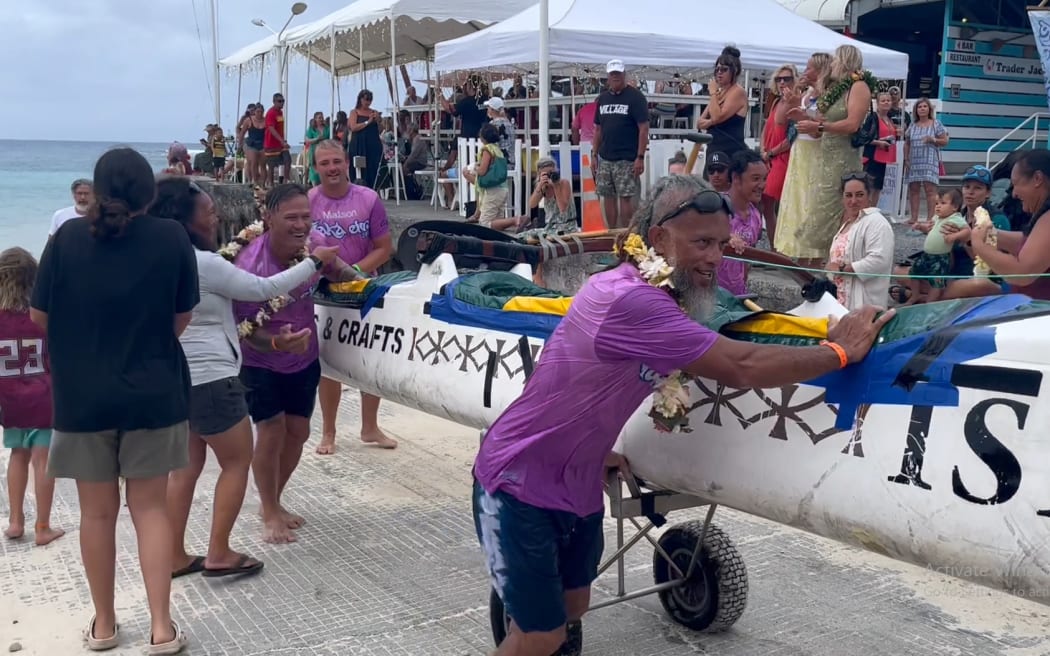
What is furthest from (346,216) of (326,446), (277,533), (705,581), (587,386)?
(587,386)

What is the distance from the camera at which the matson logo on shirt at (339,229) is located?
219 inches

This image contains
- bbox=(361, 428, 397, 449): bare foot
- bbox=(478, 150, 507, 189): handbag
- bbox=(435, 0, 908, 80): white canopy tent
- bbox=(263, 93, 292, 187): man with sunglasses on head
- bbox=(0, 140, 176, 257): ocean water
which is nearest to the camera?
bbox=(361, 428, 397, 449): bare foot

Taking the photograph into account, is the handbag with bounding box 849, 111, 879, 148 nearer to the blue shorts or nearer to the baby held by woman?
the baby held by woman

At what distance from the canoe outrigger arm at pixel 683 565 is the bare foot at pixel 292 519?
1651 millimetres

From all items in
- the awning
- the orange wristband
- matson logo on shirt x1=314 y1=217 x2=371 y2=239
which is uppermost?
the awning

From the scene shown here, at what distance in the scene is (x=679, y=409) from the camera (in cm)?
295

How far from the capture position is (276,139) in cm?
1884

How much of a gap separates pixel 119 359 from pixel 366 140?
12797 mm

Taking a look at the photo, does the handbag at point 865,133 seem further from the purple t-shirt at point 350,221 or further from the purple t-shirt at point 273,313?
the purple t-shirt at point 273,313

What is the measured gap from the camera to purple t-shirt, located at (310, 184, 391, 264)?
557 centimetres

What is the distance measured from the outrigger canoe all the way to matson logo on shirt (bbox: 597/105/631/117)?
6.13 metres

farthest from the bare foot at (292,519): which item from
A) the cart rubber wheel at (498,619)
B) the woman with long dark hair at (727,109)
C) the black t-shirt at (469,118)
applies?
the black t-shirt at (469,118)

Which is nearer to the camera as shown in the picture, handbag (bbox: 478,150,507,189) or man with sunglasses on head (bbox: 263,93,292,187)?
handbag (bbox: 478,150,507,189)

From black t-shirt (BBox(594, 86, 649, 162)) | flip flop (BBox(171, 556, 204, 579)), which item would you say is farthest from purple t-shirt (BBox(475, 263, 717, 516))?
black t-shirt (BBox(594, 86, 649, 162))
